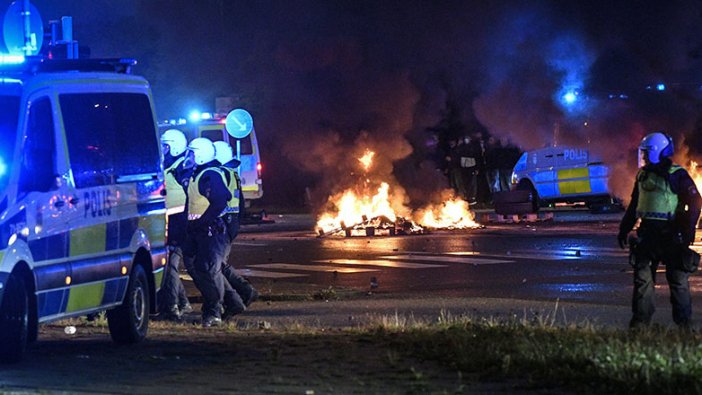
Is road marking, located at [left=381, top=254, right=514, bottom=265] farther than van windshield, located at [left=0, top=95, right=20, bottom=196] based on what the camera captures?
Yes

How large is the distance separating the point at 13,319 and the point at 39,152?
1.26 m

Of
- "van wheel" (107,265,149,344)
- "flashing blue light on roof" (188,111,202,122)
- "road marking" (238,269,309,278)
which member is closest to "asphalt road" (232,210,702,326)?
"road marking" (238,269,309,278)

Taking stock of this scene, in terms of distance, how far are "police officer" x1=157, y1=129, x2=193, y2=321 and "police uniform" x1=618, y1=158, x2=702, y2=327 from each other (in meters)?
4.90

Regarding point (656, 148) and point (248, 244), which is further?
point (248, 244)

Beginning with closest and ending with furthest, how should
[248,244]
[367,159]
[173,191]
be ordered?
1. [173,191]
2. [248,244]
3. [367,159]

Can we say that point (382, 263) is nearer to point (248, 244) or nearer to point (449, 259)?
point (449, 259)

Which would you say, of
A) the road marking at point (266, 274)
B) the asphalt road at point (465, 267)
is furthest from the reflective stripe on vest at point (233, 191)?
the road marking at point (266, 274)

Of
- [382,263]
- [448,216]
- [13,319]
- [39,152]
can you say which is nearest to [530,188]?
[448,216]

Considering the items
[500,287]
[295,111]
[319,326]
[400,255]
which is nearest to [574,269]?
[500,287]

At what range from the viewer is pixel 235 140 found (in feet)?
96.1

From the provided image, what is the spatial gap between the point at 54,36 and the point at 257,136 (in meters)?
18.1

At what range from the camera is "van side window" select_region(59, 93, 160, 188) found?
10.1 m

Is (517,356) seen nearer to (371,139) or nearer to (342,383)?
(342,383)

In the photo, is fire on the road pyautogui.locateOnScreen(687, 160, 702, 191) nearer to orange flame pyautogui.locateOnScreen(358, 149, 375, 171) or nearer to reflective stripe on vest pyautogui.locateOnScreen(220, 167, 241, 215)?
orange flame pyautogui.locateOnScreen(358, 149, 375, 171)
